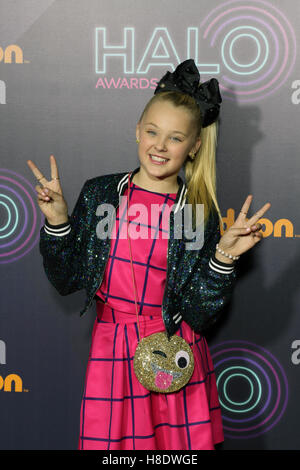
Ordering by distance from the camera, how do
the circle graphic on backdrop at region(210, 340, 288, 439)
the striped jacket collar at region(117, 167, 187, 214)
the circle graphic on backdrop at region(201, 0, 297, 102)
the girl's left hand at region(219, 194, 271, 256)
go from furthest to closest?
the circle graphic on backdrop at region(210, 340, 288, 439) → the circle graphic on backdrop at region(201, 0, 297, 102) → the striped jacket collar at region(117, 167, 187, 214) → the girl's left hand at region(219, 194, 271, 256)

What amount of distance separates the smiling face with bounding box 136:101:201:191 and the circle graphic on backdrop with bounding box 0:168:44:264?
563 millimetres

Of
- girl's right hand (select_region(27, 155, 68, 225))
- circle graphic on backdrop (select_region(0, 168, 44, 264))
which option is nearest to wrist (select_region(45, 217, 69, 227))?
Result: girl's right hand (select_region(27, 155, 68, 225))

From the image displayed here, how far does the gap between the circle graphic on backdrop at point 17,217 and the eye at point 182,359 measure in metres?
0.72

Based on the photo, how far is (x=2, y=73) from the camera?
5.73ft

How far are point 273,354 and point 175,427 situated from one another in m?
0.60

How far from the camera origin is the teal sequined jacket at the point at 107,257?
4.47 ft

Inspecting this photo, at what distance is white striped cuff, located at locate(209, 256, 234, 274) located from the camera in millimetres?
1338

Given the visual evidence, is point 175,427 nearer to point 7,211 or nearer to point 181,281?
point 181,281

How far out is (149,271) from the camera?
140 centimetres

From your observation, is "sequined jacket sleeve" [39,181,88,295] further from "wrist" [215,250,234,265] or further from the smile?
"wrist" [215,250,234,265]


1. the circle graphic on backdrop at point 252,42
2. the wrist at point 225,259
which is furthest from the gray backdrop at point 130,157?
the wrist at point 225,259

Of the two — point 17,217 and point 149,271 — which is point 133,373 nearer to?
point 149,271

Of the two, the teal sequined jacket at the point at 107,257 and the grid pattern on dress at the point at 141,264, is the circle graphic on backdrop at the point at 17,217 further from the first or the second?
the grid pattern on dress at the point at 141,264

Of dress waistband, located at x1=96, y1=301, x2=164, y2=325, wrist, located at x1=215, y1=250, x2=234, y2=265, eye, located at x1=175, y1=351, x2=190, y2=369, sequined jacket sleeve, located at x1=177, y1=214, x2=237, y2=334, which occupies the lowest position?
eye, located at x1=175, y1=351, x2=190, y2=369
